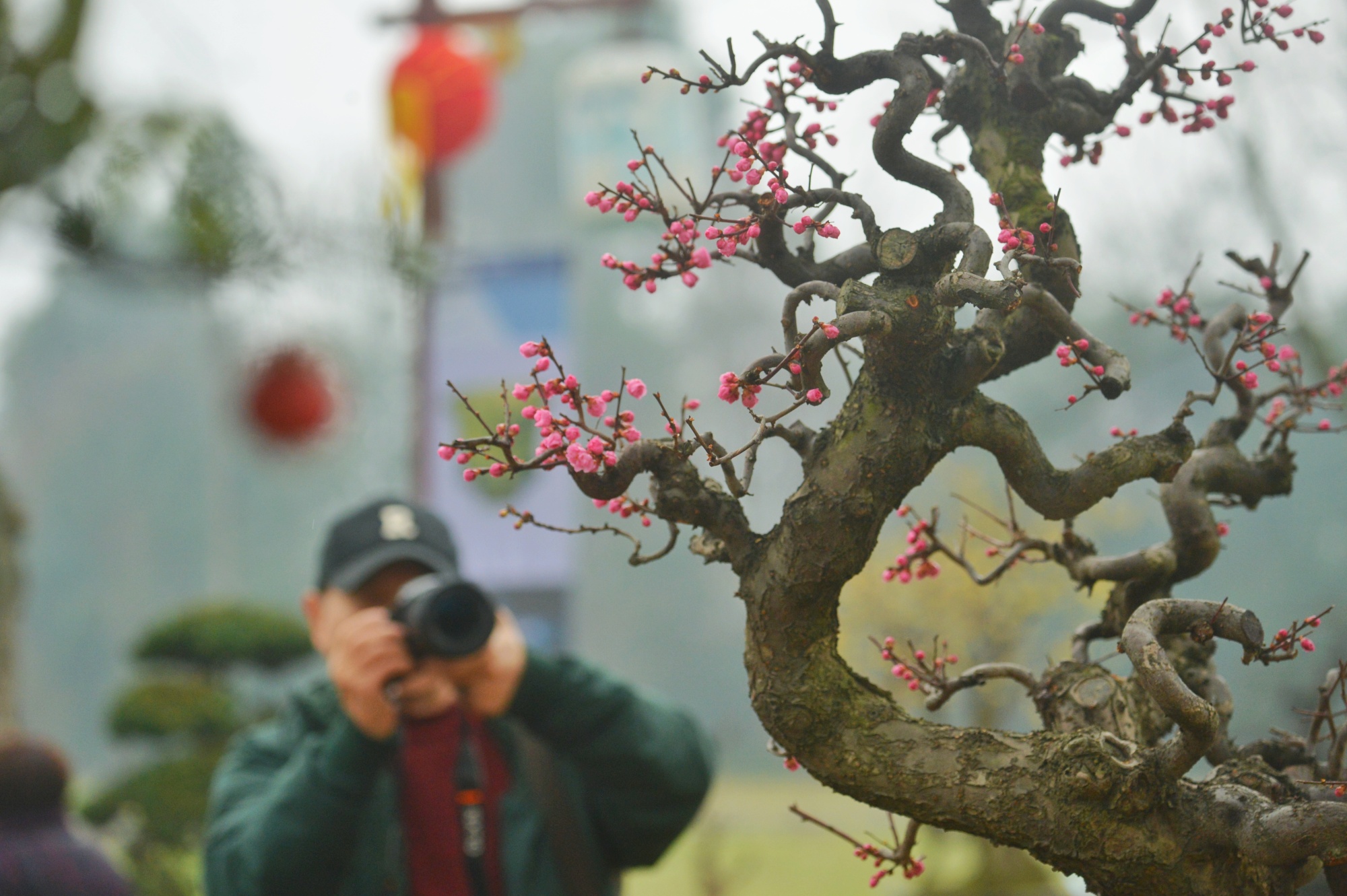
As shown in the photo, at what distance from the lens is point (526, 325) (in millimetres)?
4219

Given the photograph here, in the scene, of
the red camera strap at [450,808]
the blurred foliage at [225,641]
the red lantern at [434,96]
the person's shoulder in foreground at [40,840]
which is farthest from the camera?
the blurred foliage at [225,641]

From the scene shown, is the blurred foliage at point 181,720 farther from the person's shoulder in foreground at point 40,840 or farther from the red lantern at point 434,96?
the red lantern at point 434,96

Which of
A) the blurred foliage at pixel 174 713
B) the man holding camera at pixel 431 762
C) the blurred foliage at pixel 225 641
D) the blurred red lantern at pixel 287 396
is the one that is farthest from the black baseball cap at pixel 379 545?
the blurred foliage at pixel 174 713

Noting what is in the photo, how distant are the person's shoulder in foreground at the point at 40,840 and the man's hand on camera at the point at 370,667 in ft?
4.10

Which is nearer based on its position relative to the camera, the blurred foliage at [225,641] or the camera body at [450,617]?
the camera body at [450,617]

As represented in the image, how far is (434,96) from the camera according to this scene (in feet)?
12.1

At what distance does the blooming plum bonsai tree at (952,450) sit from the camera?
677 millimetres

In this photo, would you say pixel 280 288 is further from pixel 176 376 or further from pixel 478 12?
pixel 176 376

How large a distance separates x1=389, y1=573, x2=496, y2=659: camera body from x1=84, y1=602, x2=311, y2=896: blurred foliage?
3.10 meters

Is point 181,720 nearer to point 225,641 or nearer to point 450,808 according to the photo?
point 225,641

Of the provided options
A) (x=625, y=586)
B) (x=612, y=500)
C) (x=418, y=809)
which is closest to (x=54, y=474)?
(x=625, y=586)

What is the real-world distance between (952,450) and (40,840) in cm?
244

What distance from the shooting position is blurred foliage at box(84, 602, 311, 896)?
4.20 meters

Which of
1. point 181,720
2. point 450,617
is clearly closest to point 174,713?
point 181,720
